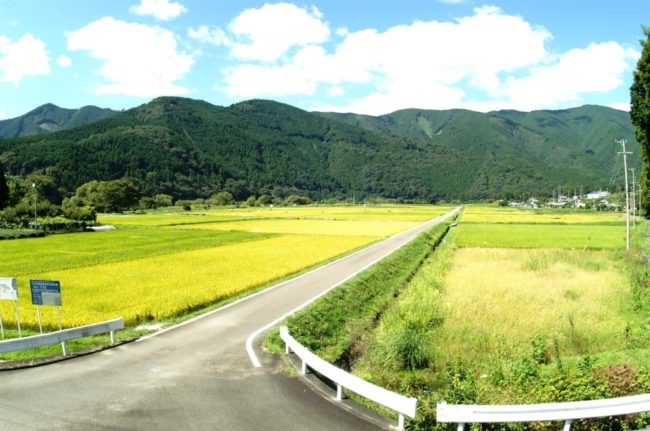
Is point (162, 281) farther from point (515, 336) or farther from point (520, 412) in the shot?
point (520, 412)

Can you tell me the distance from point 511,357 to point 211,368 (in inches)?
331

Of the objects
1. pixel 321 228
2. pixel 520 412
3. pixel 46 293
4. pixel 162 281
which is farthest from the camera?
pixel 321 228

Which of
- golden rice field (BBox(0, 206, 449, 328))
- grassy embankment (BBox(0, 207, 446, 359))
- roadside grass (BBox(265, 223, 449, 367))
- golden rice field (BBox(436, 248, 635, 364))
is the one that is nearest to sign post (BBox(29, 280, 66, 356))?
grassy embankment (BBox(0, 207, 446, 359))

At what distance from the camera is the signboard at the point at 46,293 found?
1323 centimetres

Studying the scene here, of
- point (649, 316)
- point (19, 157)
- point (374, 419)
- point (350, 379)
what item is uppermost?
point (19, 157)

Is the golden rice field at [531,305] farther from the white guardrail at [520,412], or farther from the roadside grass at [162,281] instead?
the roadside grass at [162,281]

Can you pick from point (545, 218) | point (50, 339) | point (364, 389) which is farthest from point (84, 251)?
point (545, 218)

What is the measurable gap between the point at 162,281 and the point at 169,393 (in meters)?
15.9

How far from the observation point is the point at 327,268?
99.1ft

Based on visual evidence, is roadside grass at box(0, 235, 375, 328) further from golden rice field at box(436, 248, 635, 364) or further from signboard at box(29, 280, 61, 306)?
golden rice field at box(436, 248, 635, 364)

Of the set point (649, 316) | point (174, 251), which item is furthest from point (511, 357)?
point (174, 251)

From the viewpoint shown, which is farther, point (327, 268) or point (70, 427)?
point (327, 268)

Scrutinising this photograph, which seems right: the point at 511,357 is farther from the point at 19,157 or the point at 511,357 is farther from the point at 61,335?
the point at 19,157

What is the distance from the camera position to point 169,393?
30.8ft
